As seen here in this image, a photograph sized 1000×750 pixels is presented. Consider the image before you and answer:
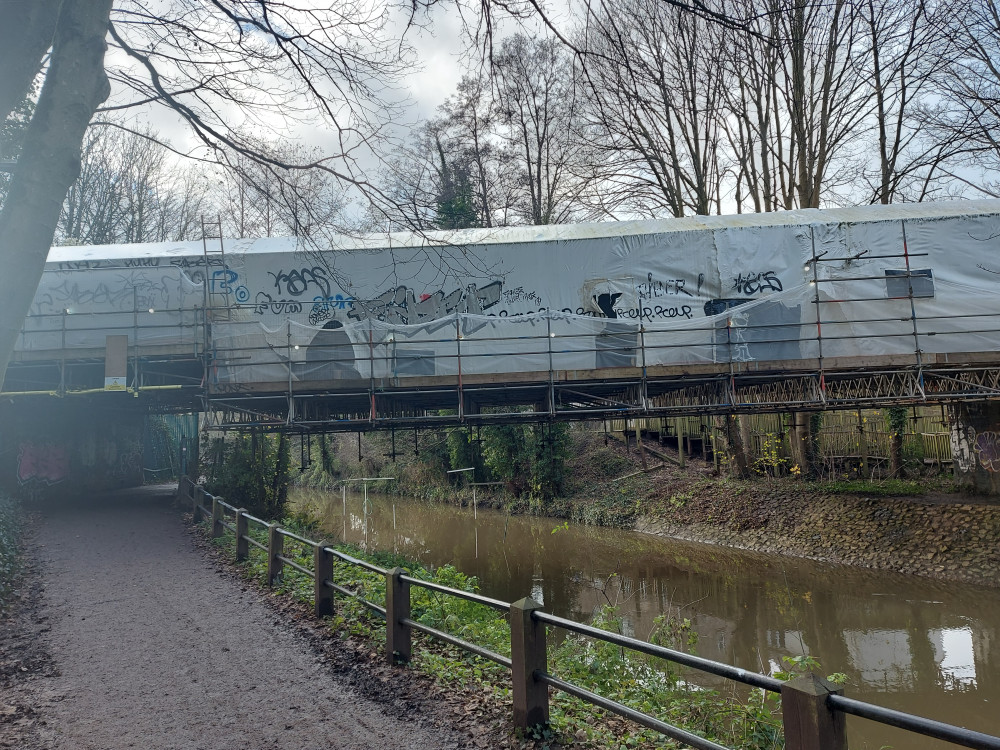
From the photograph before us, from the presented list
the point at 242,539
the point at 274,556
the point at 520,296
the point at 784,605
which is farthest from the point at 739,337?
the point at 242,539

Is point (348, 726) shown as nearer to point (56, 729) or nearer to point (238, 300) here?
point (56, 729)

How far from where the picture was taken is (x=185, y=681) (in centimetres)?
635

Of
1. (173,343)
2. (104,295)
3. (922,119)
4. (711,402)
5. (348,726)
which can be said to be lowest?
(348,726)

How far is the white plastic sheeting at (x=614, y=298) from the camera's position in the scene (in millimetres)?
13633

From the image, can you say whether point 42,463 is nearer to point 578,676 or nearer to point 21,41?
point 578,676

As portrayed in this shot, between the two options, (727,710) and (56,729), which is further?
(727,710)

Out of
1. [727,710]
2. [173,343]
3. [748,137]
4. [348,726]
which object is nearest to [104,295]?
[173,343]

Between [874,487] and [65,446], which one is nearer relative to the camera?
[874,487]

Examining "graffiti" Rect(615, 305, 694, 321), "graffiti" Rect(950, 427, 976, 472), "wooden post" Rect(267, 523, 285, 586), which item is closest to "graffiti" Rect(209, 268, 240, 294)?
"wooden post" Rect(267, 523, 285, 586)

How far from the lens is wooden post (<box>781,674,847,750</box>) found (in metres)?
3.15

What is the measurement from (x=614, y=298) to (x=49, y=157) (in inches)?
445

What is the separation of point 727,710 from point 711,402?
9647 mm

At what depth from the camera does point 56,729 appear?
5344 mm

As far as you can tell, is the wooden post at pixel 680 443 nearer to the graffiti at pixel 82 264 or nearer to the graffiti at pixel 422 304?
the graffiti at pixel 422 304
